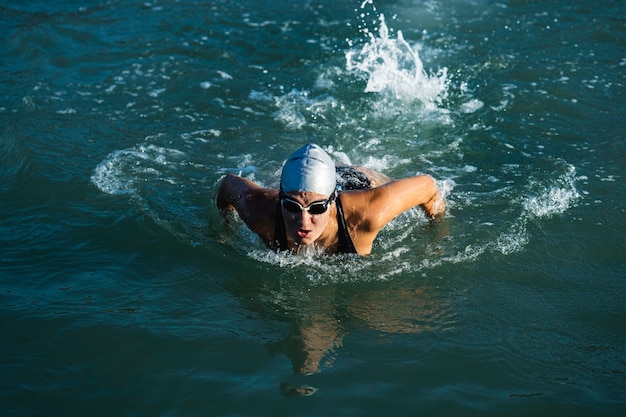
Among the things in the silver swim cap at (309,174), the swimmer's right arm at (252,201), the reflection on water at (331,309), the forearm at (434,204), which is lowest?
the reflection on water at (331,309)

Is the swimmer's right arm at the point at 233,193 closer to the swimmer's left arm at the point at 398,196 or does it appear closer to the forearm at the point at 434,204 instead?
the swimmer's left arm at the point at 398,196

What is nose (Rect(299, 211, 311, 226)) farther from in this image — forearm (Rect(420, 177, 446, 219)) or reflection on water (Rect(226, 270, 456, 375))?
A: forearm (Rect(420, 177, 446, 219))

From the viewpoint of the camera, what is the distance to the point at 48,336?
17.2 ft

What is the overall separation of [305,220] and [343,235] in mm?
529

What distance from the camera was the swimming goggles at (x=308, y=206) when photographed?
572 centimetres

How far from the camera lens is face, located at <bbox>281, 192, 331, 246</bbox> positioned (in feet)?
18.8

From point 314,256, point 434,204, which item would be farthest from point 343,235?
point 434,204

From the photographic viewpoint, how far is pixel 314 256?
630 cm

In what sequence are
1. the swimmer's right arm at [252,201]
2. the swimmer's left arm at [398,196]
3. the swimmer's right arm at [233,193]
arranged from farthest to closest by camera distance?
1. the swimmer's right arm at [233,193]
2. the swimmer's right arm at [252,201]
3. the swimmer's left arm at [398,196]

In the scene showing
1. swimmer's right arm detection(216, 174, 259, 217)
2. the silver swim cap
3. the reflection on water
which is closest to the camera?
the reflection on water

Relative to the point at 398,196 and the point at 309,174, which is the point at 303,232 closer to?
the point at 309,174

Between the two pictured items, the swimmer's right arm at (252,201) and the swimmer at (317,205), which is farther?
the swimmer's right arm at (252,201)

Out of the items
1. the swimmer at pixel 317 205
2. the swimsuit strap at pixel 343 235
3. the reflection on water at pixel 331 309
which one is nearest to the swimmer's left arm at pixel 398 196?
the swimmer at pixel 317 205

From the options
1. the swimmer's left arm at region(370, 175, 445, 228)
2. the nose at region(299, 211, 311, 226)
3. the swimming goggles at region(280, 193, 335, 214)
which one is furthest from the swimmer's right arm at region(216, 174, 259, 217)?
the swimmer's left arm at region(370, 175, 445, 228)
